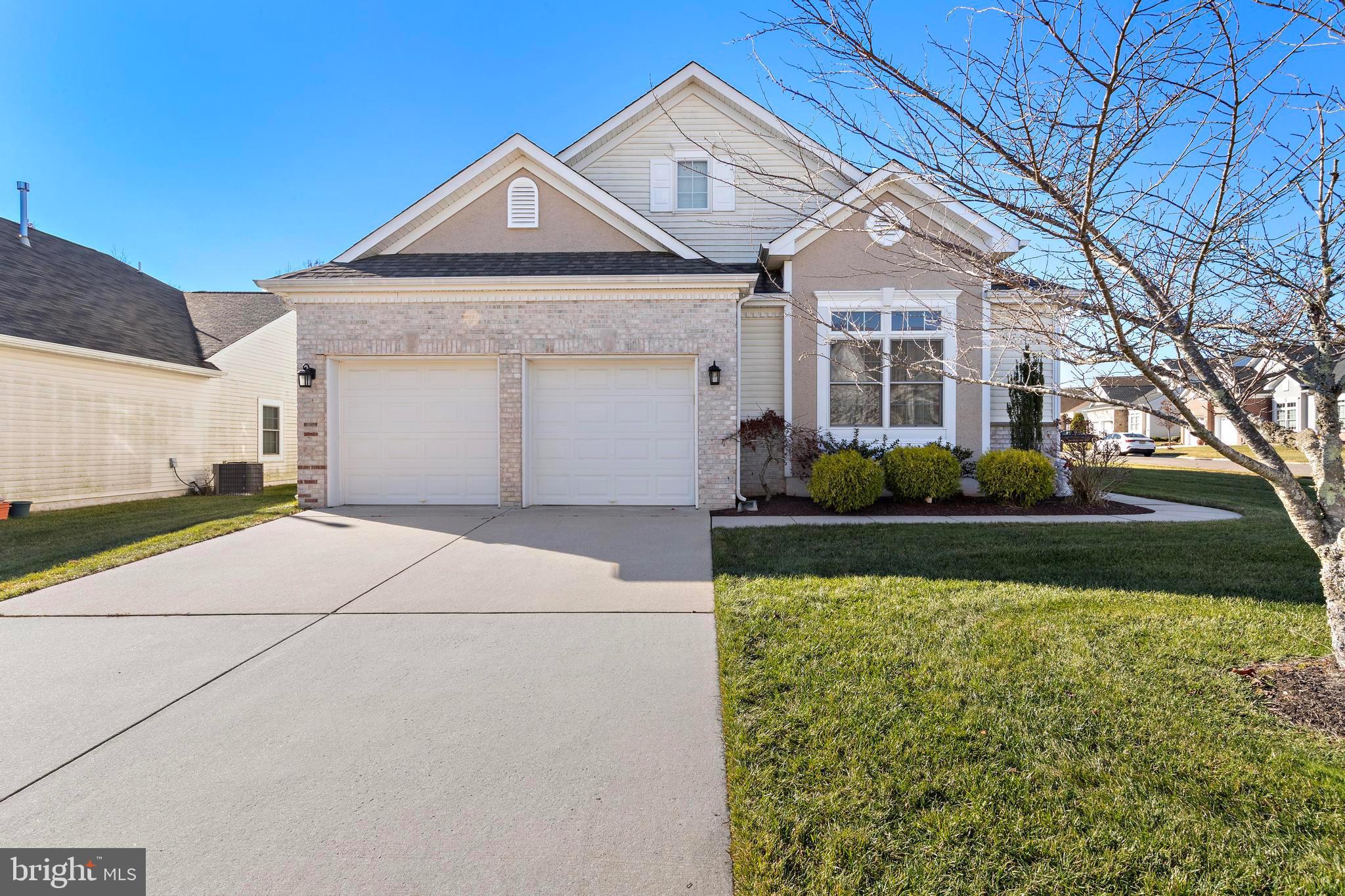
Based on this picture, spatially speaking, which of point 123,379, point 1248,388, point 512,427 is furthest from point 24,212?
point 1248,388

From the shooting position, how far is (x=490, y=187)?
10.7 m

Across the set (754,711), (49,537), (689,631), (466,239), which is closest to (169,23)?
(466,239)

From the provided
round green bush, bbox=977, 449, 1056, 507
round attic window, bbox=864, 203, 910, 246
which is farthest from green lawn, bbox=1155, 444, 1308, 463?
round attic window, bbox=864, 203, 910, 246

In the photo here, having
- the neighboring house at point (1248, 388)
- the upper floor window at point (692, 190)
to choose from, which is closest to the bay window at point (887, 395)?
the upper floor window at point (692, 190)

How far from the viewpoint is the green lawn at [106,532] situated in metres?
6.15

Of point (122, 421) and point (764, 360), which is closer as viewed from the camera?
point (764, 360)

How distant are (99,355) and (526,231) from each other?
27.0 ft

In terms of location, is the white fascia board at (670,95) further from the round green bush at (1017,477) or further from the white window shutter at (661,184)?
the round green bush at (1017,477)

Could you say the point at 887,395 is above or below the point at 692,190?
below

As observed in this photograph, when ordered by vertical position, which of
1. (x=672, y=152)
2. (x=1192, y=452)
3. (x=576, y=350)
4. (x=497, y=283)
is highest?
(x=672, y=152)

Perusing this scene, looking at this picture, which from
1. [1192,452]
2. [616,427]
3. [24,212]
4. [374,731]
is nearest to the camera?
[374,731]

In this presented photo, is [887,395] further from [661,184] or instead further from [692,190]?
[661,184]

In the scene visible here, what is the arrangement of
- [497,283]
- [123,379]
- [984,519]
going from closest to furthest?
[984,519], [497,283], [123,379]

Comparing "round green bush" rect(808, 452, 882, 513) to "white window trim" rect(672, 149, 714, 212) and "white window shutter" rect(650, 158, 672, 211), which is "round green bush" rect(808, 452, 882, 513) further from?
"white window shutter" rect(650, 158, 672, 211)
